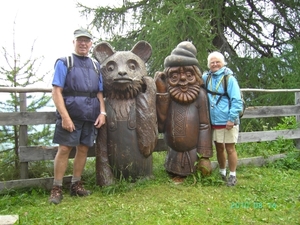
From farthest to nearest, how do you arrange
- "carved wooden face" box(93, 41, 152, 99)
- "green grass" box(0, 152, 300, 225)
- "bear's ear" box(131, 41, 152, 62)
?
"bear's ear" box(131, 41, 152, 62), "carved wooden face" box(93, 41, 152, 99), "green grass" box(0, 152, 300, 225)

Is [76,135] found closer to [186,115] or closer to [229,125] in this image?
[186,115]

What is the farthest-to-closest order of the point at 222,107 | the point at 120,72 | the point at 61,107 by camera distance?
the point at 222,107
the point at 120,72
the point at 61,107

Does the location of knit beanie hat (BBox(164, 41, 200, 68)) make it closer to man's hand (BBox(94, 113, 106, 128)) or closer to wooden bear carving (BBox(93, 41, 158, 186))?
wooden bear carving (BBox(93, 41, 158, 186))

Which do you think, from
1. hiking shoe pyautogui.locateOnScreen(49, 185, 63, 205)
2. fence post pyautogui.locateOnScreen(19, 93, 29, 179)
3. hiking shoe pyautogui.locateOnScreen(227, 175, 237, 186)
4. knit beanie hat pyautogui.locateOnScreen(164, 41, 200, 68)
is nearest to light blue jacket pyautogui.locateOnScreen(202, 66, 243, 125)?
knit beanie hat pyautogui.locateOnScreen(164, 41, 200, 68)

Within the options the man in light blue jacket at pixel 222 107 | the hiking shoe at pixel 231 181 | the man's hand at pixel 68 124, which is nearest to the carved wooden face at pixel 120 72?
the man's hand at pixel 68 124

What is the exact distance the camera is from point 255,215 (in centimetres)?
304

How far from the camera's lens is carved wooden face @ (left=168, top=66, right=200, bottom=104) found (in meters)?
4.18

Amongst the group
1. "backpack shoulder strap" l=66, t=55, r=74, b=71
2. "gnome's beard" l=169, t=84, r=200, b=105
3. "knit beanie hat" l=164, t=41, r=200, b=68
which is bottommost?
"gnome's beard" l=169, t=84, r=200, b=105

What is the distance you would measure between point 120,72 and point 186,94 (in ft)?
3.09

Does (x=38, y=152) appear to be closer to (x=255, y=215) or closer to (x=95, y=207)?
(x=95, y=207)

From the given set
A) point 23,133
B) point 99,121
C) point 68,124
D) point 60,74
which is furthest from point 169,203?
point 23,133

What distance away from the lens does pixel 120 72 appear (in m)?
3.80

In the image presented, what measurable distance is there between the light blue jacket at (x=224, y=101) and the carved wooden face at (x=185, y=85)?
0.21 metres

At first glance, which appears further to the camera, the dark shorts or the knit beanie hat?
the knit beanie hat
